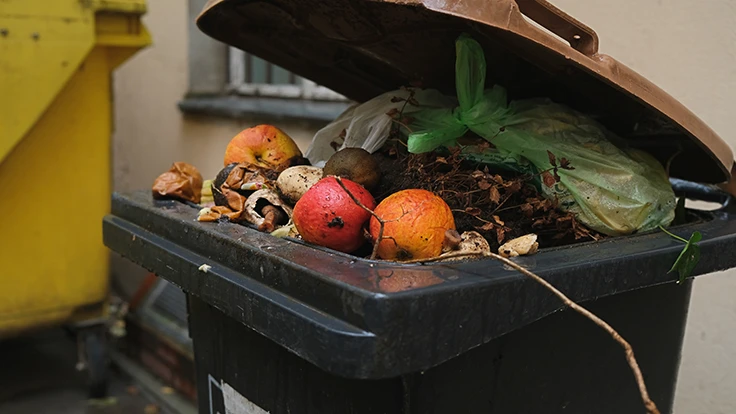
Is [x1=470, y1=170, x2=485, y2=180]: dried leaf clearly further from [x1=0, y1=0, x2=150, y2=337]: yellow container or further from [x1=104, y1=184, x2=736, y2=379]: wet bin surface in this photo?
[x1=0, y1=0, x2=150, y2=337]: yellow container

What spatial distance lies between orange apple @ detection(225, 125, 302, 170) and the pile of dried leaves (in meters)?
0.32

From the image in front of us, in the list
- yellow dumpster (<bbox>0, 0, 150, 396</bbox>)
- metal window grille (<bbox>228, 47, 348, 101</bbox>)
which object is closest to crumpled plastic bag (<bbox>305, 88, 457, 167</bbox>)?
yellow dumpster (<bbox>0, 0, 150, 396</bbox>)

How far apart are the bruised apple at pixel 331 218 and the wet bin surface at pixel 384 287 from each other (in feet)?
0.11

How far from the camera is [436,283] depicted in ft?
2.86

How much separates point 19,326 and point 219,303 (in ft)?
7.14

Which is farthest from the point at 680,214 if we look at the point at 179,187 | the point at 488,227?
the point at 179,187

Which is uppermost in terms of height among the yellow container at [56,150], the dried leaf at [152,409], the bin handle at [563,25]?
the bin handle at [563,25]

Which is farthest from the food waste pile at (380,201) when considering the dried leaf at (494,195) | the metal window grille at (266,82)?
the metal window grille at (266,82)

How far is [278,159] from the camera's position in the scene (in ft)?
4.95

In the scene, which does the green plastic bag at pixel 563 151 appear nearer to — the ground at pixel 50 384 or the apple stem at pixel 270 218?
the apple stem at pixel 270 218

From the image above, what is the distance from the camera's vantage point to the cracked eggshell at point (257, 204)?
1.28 meters

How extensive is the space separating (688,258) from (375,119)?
694 millimetres

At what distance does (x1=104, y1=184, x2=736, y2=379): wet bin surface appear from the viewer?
2.76 ft

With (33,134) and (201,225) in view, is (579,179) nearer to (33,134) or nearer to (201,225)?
(201,225)
